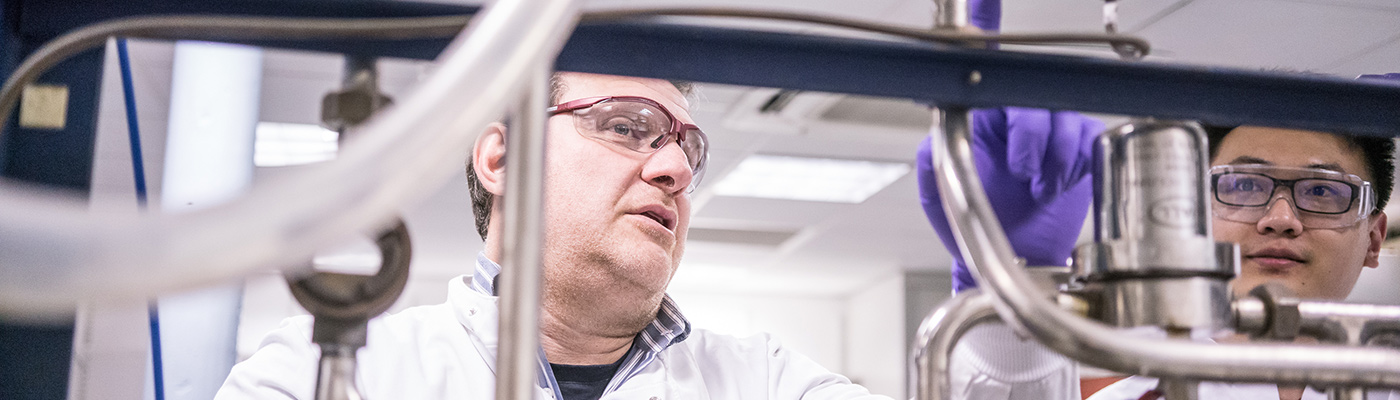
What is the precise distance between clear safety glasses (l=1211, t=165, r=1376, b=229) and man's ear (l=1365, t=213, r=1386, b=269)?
0.20m

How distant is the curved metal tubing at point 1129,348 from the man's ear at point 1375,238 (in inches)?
43.8

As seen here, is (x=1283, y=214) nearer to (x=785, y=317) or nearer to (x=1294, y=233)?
(x=1294, y=233)

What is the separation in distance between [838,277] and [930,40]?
25.3 ft

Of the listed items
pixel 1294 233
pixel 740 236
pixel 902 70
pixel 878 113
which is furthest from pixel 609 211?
pixel 740 236

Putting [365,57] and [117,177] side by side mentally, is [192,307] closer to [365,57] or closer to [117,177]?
[117,177]

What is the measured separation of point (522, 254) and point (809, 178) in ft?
14.9

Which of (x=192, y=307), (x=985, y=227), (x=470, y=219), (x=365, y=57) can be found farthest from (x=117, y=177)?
(x=470, y=219)

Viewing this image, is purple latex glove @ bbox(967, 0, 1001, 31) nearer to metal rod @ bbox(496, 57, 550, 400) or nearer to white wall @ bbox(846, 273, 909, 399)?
metal rod @ bbox(496, 57, 550, 400)

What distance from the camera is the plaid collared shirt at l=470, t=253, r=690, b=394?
4.69 feet

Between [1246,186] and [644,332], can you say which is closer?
[1246,186]

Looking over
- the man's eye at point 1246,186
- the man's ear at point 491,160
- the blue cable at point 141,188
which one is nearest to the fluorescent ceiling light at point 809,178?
the man's ear at point 491,160

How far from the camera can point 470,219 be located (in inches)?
227

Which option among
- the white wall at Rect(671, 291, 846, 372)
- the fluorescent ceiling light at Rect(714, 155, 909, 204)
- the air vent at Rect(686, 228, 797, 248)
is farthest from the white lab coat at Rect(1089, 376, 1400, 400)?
the white wall at Rect(671, 291, 846, 372)

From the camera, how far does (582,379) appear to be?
145 centimetres
